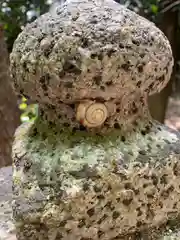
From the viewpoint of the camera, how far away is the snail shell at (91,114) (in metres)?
0.84

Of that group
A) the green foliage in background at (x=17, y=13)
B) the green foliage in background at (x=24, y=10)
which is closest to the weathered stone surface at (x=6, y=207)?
the green foliage in background at (x=24, y=10)

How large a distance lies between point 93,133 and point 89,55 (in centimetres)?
16

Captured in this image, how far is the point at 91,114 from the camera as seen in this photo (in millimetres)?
850

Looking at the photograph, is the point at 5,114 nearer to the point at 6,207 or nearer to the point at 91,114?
the point at 6,207

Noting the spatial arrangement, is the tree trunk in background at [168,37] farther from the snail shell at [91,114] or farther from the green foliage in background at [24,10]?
the snail shell at [91,114]

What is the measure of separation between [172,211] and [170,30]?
1719 millimetres

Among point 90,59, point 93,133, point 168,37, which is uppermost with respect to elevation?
point 90,59

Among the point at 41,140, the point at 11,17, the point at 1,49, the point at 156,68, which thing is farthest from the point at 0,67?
the point at 156,68

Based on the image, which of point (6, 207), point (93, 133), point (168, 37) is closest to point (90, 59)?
point (93, 133)

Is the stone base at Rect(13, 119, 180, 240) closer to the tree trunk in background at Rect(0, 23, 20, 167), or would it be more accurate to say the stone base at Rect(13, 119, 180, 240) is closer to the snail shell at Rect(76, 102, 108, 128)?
the snail shell at Rect(76, 102, 108, 128)

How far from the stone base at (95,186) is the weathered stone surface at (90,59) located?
0.16 feet

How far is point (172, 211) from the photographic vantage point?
93cm

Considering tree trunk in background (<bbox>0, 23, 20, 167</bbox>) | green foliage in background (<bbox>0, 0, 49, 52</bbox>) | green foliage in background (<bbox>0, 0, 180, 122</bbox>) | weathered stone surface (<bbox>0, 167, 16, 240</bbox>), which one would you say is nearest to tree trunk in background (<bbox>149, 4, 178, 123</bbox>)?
green foliage in background (<bbox>0, 0, 180, 122</bbox>)

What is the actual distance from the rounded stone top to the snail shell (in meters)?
0.01
